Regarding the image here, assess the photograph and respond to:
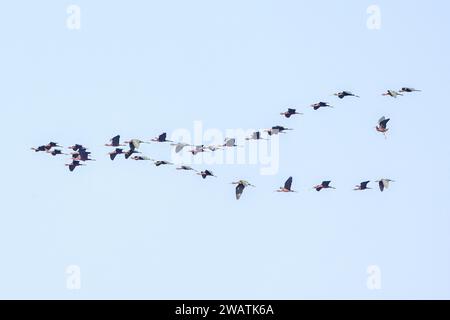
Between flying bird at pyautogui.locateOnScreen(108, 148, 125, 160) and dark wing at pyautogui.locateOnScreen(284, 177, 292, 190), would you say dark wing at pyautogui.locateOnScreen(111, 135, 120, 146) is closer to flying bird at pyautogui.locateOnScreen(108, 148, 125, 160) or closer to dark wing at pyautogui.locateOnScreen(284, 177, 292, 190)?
flying bird at pyautogui.locateOnScreen(108, 148, 125, 160)

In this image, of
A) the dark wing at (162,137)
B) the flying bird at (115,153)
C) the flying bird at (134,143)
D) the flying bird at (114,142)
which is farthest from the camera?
the dark wing at (162,137)

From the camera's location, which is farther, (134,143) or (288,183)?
(134,143)

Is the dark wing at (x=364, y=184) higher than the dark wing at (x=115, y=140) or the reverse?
the reverse

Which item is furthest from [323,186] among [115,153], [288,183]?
[115,153]

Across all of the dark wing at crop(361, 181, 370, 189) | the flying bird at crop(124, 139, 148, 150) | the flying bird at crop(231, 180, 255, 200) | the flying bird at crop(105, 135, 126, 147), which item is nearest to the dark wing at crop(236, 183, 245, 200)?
the flying bird at crop(231, 180, 255, 200)

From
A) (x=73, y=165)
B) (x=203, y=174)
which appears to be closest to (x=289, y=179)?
(x=203, y=174)

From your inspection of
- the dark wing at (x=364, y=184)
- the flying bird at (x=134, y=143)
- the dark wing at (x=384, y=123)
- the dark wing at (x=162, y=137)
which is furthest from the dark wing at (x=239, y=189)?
the dark wing at (x=364, y=184)

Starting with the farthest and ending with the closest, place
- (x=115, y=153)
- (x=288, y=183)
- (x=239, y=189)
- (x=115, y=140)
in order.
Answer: (x=115, y=153)
(x=115, y=140)
(x=288, y=183)
(x=239, y=189)

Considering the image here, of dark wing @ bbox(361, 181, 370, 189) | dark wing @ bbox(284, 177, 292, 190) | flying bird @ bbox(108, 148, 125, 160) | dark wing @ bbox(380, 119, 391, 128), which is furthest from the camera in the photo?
dark wing @ bbox(361, 181, 370, 189)

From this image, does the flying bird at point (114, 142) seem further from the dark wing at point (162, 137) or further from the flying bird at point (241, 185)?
the flying bird at point (241, 185)

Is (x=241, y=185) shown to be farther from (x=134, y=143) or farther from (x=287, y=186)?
(x=134, y=143)
